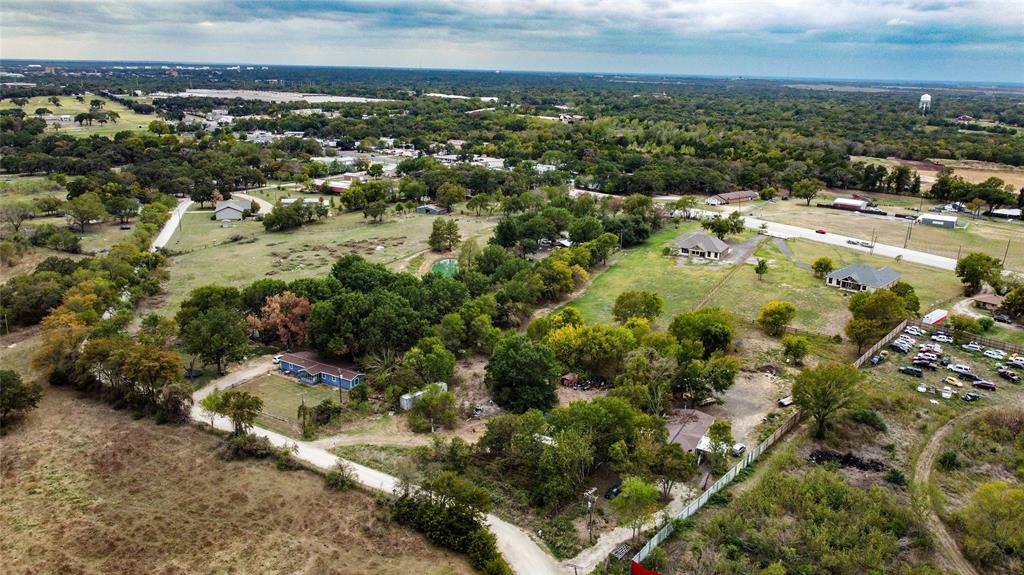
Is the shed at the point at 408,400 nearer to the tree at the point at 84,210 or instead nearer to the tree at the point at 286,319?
the tree at the point at 286,319

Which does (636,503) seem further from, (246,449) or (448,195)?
(448,195)

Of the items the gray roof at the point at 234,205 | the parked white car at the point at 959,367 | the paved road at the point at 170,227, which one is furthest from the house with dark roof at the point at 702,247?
the gray roof at the point at 234,205

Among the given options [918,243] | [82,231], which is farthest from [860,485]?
[82,231]

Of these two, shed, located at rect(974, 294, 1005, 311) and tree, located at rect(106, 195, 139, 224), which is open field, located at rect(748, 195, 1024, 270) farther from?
tree, located at rect(106, 195, 139, 224)

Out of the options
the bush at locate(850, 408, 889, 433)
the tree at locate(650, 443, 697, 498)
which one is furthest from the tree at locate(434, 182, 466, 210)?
the tree at locate(650, 443, 697, 498)

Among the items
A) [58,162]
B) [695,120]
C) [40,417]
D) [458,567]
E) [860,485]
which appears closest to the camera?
[458,567]

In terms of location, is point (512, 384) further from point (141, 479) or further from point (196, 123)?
point (196, 123)
